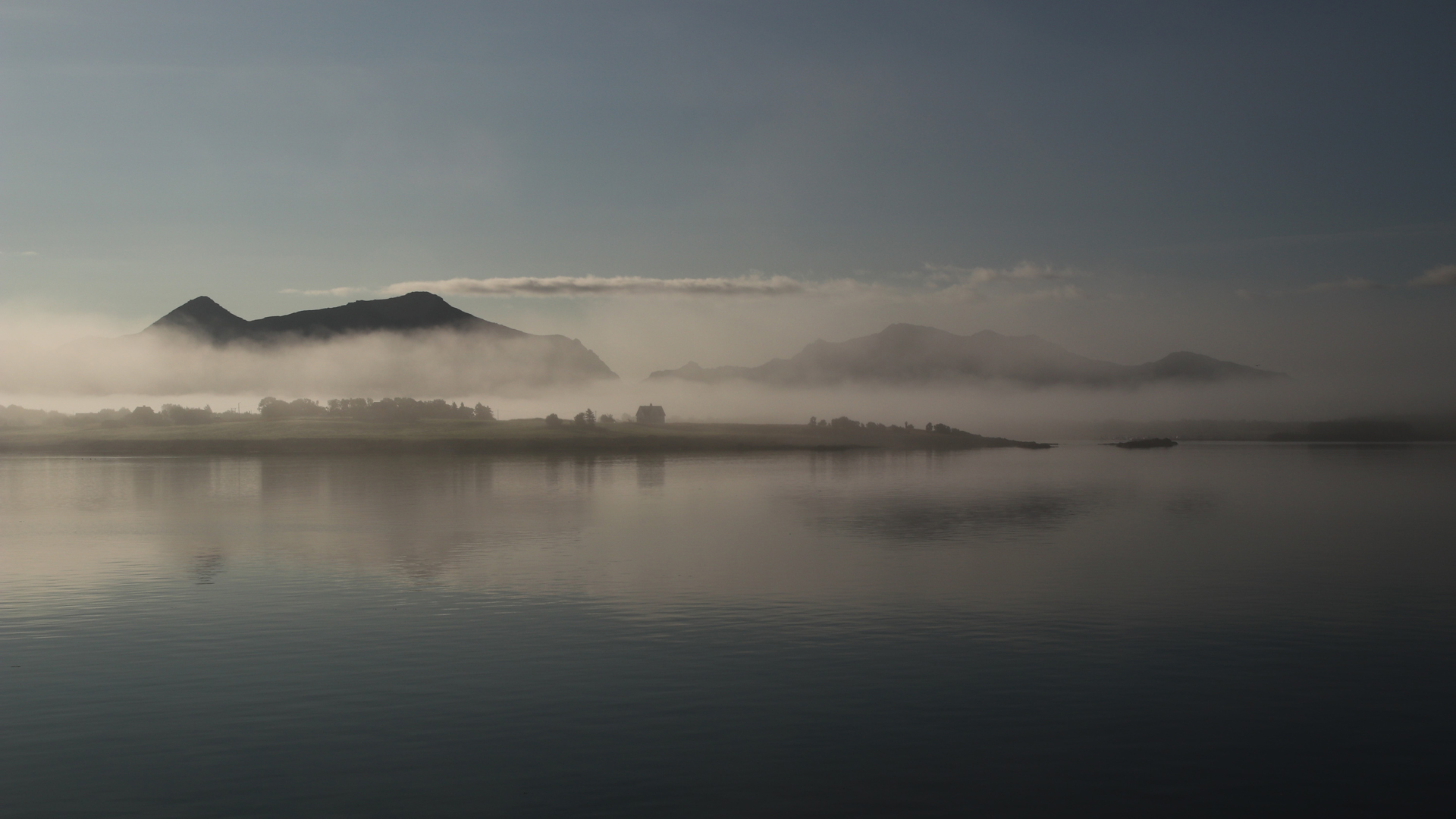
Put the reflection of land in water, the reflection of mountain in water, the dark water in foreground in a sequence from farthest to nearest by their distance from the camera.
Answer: the reflection of mountain in water < the reflection of land in water < the dark water in foreground

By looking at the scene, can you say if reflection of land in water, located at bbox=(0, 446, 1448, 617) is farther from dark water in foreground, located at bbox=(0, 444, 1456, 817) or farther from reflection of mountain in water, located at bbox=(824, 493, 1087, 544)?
dark water in foreground, located at bbox=(0, 444, 1456, 817)

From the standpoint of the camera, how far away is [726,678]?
36.8 metres

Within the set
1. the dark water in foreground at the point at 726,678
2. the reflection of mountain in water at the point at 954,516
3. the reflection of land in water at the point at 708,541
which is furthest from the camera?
the reflection of mountain in water at the point at 954,516

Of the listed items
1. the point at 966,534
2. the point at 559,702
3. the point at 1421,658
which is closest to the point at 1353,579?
the point at 1421,658

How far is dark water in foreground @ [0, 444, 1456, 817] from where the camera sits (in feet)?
86.2

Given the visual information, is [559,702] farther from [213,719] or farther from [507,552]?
[507,552]

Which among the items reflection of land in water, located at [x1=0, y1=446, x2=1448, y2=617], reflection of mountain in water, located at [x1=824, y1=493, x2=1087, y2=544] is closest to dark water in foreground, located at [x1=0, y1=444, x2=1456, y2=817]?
reflection of land in water, located at [x1=0, y1=446, x2=1448, y2=617]

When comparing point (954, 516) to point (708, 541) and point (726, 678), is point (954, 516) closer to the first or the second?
point (708, 541)

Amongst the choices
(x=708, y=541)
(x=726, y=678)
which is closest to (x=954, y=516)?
(x=708, y=541)

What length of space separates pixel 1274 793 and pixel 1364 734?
23.9ft

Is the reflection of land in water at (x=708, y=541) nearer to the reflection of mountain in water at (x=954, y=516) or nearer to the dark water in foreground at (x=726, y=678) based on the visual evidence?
the reflection of mountain in water at (x=954, y=516)

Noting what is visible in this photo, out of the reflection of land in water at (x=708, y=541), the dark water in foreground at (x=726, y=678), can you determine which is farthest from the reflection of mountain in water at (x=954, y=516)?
the dark water in foreground at (x=726, y=678)

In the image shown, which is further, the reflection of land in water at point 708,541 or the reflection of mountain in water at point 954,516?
the reflection of mountain in water at point 954,516

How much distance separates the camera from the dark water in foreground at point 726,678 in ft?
86.2
